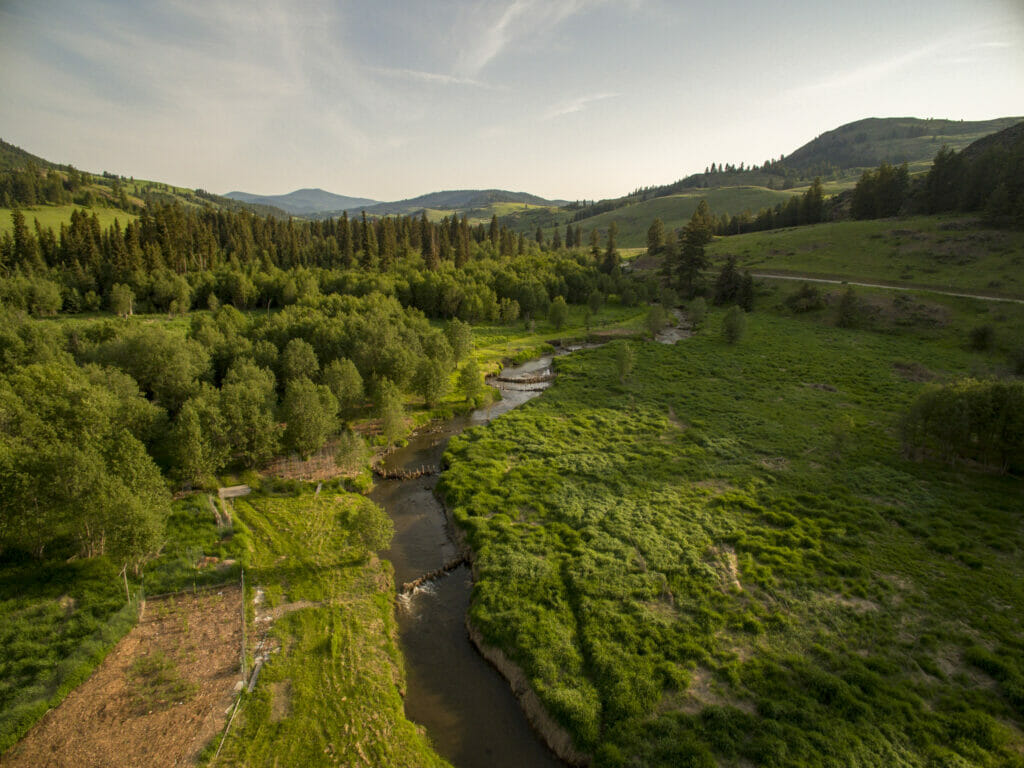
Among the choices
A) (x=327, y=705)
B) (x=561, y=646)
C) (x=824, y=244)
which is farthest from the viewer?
(x=824, y=244)

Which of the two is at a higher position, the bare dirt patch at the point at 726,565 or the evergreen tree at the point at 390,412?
the evergreen tree at the point at 390,412

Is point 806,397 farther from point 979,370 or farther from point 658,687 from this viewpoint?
point 658,687

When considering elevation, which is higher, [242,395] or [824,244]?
→ [824,244]

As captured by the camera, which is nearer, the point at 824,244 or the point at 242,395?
the point at 242,395

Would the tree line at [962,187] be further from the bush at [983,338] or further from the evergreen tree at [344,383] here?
the evergreen tree at [344,383]

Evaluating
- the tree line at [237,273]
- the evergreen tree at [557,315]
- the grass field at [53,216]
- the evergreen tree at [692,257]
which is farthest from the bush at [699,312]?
the grass field at [53,216]

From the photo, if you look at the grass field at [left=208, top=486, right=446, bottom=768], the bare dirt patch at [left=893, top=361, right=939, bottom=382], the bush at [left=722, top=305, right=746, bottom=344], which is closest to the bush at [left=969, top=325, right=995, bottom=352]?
the bare dirt patch at [left=893, top=361, right=939, bottom=382]

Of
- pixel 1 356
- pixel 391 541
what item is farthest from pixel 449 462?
pixel 1 356
